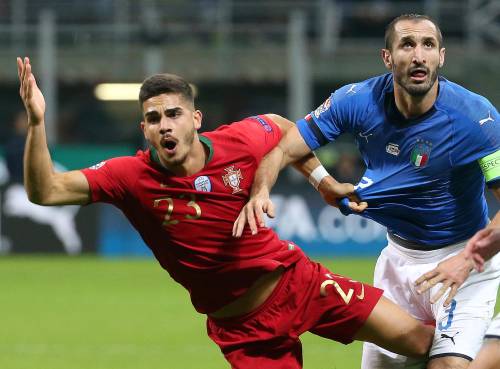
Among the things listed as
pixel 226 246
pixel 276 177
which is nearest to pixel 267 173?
pixel 276 177

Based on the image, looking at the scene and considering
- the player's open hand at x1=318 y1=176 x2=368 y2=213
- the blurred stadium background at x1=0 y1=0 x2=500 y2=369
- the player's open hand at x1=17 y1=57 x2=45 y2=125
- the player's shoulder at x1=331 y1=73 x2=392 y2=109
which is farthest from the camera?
the blurred stadium background at x1=0 y1=0 x2=500 y2=369

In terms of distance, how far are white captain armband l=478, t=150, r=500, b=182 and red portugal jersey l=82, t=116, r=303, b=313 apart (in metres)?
1.25

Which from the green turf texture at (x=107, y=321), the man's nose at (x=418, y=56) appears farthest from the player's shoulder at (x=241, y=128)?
the green turf texture at (x=107, y=321)

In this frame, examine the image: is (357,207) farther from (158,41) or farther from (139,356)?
(158,41)

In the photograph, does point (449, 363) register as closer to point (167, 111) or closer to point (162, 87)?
point (167, 111)

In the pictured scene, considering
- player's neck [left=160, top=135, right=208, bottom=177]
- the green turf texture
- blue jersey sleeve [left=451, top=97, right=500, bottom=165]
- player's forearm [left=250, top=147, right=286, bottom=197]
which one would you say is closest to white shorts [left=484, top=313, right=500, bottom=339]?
blue jersey sleeve [left=451, top=97, right=500, bottom=165]

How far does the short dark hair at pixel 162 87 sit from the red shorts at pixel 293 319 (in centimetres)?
122

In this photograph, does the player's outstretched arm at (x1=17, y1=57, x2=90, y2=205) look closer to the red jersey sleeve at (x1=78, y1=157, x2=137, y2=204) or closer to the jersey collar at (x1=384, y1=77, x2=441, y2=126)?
the red jersey sleeve at (x1=78, y1=157, x2=137, y2=204)

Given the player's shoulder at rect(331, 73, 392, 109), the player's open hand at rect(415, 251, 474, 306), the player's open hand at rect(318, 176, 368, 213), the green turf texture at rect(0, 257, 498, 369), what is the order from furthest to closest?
1. the green turf texture at rect(0, 257, 498, 369)
2. the player's open hand at rect(318, 176, 368, 213)
3. the player's shoulder at rect(331, 73, 392, 109)
4. the player's open hand at rect(415, 251, 474, 306)

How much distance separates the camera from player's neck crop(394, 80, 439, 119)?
6590 mm

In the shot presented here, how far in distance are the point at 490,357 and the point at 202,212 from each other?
174 centimetres

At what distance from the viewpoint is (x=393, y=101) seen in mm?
6738

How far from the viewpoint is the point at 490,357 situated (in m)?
5.80

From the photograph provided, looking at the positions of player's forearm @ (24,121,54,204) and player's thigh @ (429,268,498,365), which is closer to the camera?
player's forearm @ (24,121,54,204)
